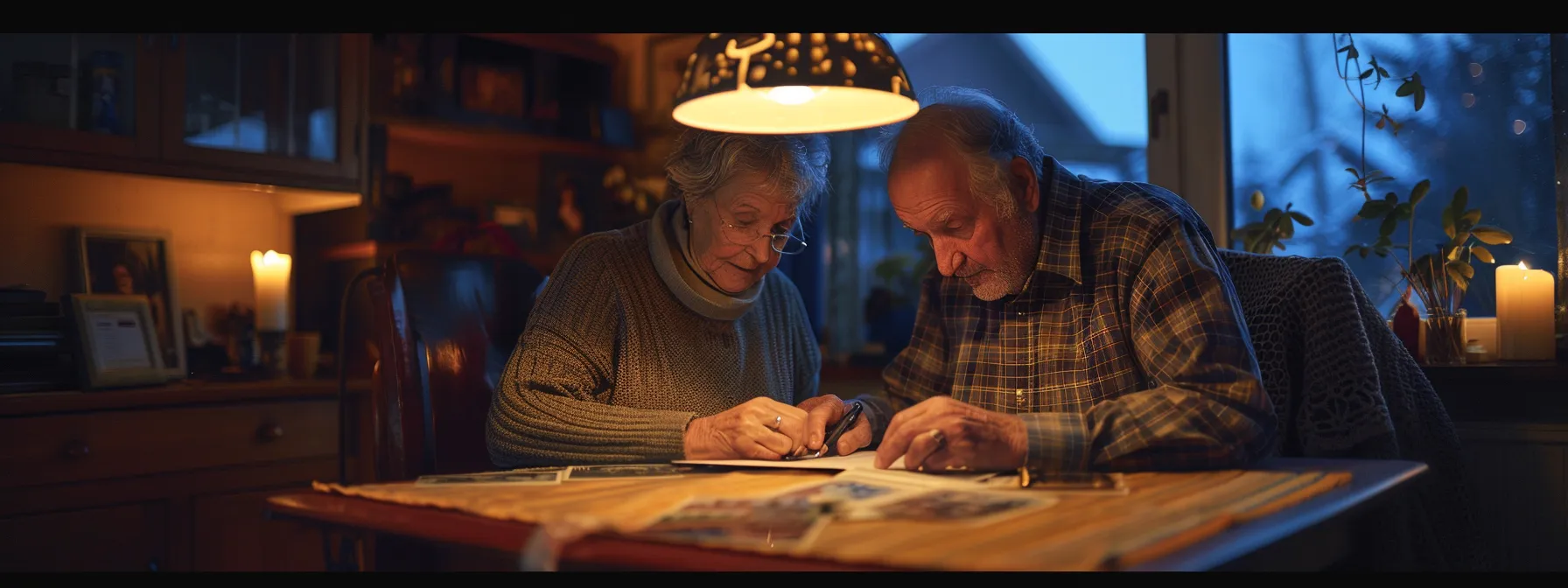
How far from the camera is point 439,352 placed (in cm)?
193

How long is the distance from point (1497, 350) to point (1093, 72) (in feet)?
4.50

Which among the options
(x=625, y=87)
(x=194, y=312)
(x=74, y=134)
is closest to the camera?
(x=74, y=134)

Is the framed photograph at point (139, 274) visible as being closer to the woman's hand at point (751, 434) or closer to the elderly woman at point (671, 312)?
the elderly woman at point (671, 312)

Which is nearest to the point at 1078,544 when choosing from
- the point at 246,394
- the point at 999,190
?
the point at 999,190

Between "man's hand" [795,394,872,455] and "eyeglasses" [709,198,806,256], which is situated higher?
"eyeglasses" [709,198,806,256]

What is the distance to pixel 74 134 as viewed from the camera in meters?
2.62

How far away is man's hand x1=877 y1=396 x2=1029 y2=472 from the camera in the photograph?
1283 millimetres

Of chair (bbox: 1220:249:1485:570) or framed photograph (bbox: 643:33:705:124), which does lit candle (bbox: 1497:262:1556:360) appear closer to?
chair (bbox: 1220:249:1485:570)

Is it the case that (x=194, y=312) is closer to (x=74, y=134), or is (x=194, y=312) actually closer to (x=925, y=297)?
(x=74, y=134)

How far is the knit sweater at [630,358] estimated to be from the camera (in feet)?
5.22

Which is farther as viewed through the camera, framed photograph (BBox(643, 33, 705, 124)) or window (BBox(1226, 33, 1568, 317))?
framed photograph (BBox(643, 33, 705, 124))

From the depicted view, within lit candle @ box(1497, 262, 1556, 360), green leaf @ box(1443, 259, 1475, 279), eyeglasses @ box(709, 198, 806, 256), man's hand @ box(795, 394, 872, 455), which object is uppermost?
eyeglasses @ box(709, 198, 806, 256)

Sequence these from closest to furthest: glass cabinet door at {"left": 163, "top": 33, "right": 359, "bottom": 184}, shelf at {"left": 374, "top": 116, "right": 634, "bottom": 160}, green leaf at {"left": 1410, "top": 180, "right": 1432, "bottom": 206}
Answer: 1. green leaf at {"left": 1410, "top": 180, "right": 1432, "bottom": 206}
2. glass cabinet door at {"left": 163, "top": 33, "right": 359, "bottom": 184}
3. shelf at {"left": 374, "top": 116, "right": 634, "bottom": 160}

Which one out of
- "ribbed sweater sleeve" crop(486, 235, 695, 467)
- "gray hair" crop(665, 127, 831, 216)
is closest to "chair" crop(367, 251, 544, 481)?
"ribbed sweater sleeve" crop(486, 235, 695, 467)
